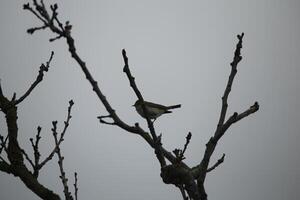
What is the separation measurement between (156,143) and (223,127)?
0.62 metres

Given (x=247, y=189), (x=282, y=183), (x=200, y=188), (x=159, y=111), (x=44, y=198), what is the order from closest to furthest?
1. (x=200, y=188)
2. (x=44, y=198)
3. (x=159, y=111)
4. (x=247, y=189)
5. (x=282, y=183)

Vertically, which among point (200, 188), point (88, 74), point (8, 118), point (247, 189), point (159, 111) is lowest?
point (200, 188)

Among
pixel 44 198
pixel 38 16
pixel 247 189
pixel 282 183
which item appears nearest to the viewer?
pixel 38 16

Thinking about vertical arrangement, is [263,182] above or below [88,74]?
above

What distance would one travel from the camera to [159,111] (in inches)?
314

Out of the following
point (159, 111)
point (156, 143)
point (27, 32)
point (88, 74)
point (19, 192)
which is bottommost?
point (156, 143)

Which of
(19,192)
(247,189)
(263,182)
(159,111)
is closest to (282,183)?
(263,182)

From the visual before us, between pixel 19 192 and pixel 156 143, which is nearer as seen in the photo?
pixel 156 143

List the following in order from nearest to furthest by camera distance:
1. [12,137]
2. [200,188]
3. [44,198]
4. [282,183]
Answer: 1. [200,188]
2. [44,198]
3. [12,137]
4. [282,183]

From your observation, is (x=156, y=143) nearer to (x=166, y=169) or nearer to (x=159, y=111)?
(x=166, y=169)

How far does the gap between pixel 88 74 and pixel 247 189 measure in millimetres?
184116

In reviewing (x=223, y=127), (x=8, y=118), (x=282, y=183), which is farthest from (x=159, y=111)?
(x=282, y=183)

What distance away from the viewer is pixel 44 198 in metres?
4.24

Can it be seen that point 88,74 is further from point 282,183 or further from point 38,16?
point 282,183
